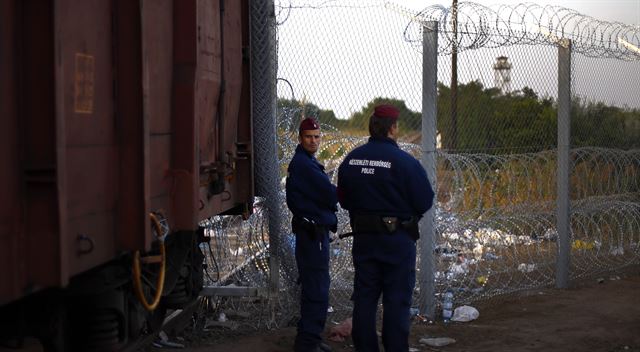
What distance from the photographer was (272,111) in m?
8.52

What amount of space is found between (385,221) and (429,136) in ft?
7.49

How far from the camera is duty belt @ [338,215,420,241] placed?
6.88 meters

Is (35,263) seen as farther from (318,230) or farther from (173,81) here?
(318,230)

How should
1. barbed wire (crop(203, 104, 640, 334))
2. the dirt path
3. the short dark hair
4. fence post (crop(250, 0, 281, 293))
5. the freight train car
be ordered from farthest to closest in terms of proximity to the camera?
barbed wire (crop(203, 104, 640, 334))
fence post (crop(250, 0, 281, 293))
the dirt path
the short dark hair
the freight train car

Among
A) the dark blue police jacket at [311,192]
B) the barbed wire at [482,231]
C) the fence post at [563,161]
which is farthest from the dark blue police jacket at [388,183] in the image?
Answer: the fence post at [563,161]

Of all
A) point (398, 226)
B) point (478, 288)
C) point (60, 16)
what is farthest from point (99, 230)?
point (478, 288)

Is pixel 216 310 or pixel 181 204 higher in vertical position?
pixel 181 204

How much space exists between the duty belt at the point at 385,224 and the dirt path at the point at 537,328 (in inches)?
63.5

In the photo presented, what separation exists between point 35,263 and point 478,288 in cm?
689

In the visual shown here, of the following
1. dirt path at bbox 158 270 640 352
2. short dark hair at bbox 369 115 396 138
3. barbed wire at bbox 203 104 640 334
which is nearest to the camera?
short dark hair at bbox 369 115 396 138

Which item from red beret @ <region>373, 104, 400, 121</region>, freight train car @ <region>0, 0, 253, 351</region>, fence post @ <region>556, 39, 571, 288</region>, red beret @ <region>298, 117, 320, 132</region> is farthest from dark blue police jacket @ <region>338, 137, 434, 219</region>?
fence post @ <region>556, 39, 571, 288</region>

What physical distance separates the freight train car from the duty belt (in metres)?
1.05

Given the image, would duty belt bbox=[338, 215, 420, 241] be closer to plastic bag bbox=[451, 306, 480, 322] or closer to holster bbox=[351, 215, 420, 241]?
holster bbox=[351, 215, 420, 241]

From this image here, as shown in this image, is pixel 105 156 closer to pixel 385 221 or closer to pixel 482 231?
pixel 385 221
